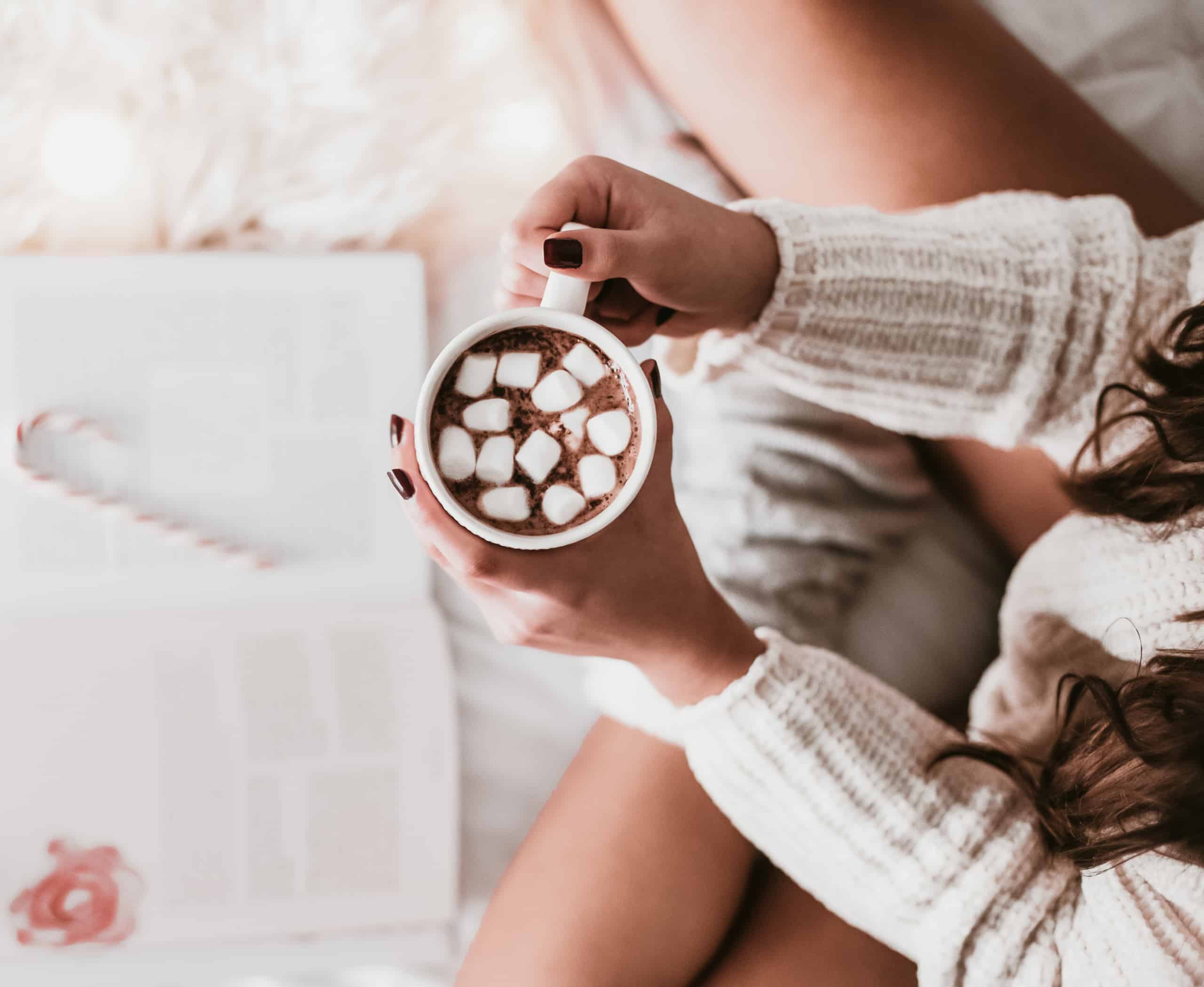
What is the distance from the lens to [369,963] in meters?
0.89

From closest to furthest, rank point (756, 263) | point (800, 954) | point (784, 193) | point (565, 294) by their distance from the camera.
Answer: point (565, 294)
point (756, 263)
point (800, 954)
point (784, 193)

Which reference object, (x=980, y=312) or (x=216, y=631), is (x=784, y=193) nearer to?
(x=980, y=312)

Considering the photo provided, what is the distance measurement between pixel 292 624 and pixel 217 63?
1.88 feet

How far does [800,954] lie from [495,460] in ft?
1.58

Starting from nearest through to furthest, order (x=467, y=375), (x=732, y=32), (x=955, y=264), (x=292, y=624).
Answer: (x=467, y=375)
(x=955, y=264)
(x=732, y=32)
(x=292, y=624)

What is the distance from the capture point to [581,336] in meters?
0.49

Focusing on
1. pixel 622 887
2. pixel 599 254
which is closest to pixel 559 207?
pixel 599 254

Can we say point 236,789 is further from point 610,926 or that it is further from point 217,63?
point 217,63

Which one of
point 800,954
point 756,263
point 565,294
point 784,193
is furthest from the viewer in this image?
point 784,193

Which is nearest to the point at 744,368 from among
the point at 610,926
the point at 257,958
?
the point at 610,926

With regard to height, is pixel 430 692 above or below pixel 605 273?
below

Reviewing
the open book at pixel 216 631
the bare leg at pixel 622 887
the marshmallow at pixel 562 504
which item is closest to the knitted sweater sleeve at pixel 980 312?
the marshmallow at pixel 562 504

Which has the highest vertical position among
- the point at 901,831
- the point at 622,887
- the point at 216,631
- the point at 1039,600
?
the point at 1039,600

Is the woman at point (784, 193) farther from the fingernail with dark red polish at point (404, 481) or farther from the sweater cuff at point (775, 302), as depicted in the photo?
the fingernail with dark red polish at point (404, 481)
